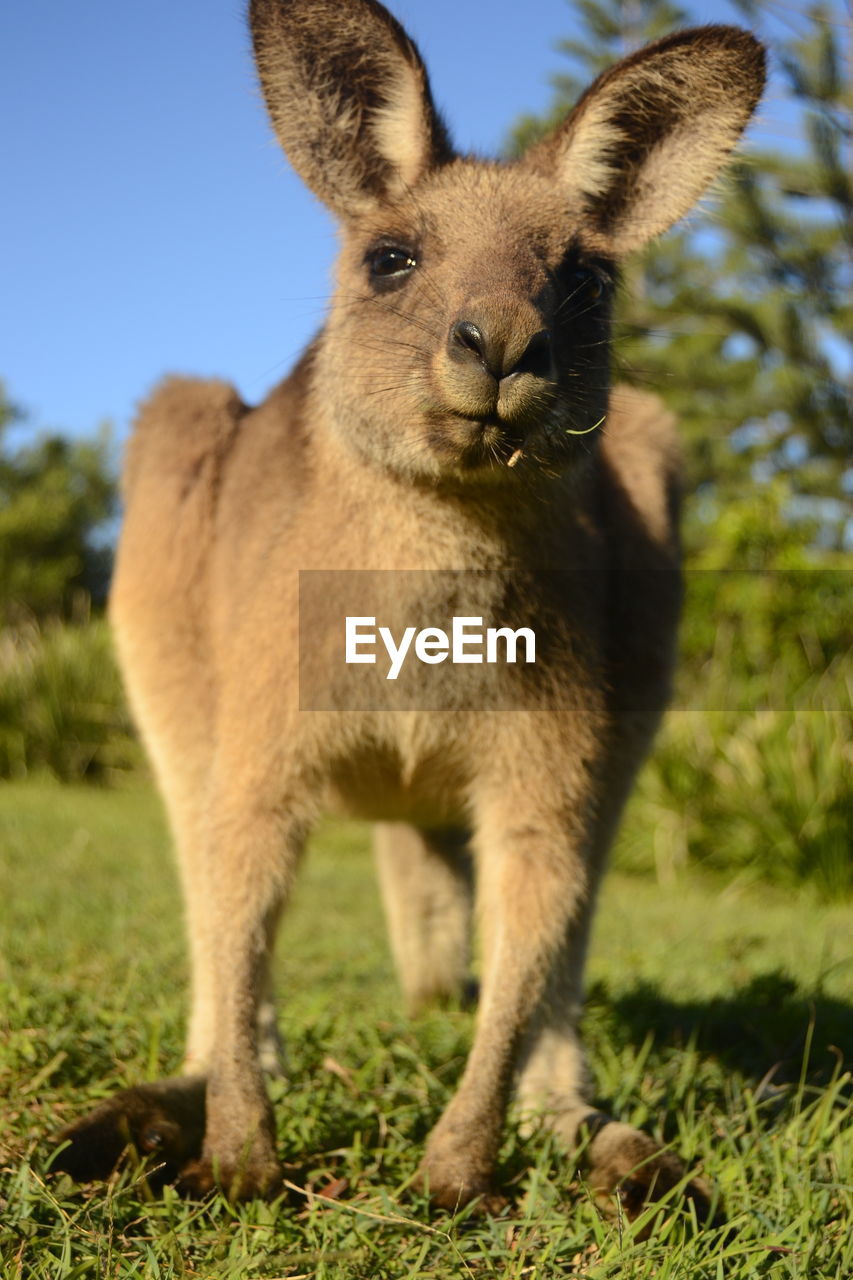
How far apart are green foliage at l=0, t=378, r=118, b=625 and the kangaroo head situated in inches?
820

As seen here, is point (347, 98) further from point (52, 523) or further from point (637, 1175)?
point (52, 523)

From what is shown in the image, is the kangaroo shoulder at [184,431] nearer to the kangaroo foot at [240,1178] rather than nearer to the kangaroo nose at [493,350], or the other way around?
Answer: the kangaroo nose at [493,350]

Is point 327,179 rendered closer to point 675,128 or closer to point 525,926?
point 675,128

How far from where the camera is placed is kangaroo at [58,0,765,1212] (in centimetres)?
241

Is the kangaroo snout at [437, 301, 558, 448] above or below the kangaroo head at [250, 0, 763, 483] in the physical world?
below

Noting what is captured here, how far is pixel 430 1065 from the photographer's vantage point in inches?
120

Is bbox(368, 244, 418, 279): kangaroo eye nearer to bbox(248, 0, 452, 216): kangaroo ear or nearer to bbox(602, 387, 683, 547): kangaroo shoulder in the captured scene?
bbox(248, 0, 452, 216): kangaroo ear

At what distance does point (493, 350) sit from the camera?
2258 mm

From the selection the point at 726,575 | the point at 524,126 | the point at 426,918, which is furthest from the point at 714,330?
the point at 426,918

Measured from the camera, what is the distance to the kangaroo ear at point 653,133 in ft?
8.95

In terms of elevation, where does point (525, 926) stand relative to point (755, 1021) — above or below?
above

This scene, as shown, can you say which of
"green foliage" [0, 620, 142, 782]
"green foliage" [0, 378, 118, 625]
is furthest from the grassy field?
"green foliage" [0, 378, 118, 625]

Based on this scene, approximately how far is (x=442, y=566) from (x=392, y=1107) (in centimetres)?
118

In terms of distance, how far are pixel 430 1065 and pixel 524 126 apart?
25.4m
